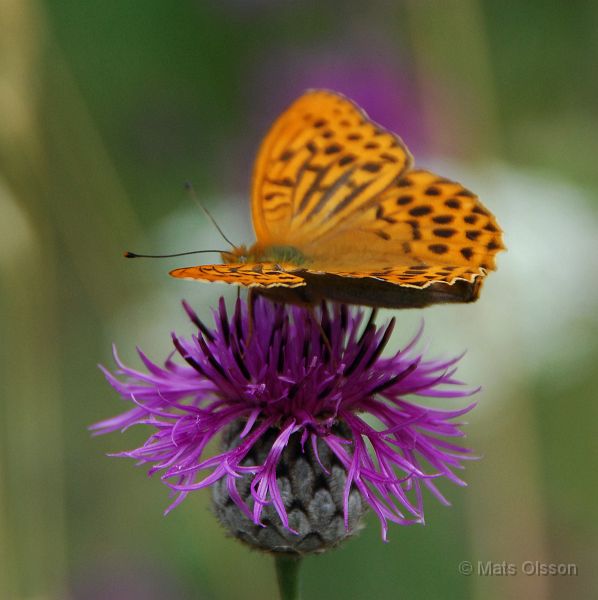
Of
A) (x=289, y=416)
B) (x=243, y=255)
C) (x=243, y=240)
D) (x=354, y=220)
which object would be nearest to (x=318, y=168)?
(x=354, y=220)

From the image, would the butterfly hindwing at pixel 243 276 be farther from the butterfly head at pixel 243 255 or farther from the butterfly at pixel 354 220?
the butterfly head at pixel 243 255

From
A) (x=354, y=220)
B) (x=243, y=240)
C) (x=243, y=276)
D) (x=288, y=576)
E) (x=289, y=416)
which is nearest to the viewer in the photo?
(x=243, y=276)

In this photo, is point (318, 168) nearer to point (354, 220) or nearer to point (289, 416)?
point (354, 220)

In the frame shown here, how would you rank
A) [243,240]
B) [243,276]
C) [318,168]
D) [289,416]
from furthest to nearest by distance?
[243,240] < [318,168] < [289,416] < [243,276]

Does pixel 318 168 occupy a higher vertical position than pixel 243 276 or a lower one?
higher

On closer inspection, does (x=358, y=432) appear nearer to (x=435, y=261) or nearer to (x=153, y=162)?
(x=435, y=261)

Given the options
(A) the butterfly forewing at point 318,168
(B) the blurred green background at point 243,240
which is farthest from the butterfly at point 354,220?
(B) the blurred green background at point 243,240

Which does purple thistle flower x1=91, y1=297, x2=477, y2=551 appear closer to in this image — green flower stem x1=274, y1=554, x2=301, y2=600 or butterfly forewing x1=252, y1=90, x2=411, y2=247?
green flower stem x1=274, y1=554, x2=301, y2=600
